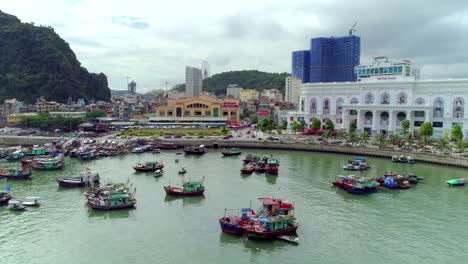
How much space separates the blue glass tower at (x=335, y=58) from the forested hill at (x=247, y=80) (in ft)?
142

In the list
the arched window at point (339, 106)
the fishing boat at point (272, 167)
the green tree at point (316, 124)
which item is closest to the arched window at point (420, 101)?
the arched window at point (339, 106)

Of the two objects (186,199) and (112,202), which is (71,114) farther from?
(112,202)

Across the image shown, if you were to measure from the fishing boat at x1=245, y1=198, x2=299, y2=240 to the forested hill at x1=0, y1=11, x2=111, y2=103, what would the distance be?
3463 inches

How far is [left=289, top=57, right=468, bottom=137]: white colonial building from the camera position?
5606 cm

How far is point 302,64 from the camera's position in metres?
146

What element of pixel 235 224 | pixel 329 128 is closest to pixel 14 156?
pixel 235 224

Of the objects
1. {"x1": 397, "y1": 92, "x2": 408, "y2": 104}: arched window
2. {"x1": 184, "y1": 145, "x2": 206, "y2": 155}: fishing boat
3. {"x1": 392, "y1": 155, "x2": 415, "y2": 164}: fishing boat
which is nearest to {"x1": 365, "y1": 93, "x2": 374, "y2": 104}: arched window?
{"x1": 397, "y1": 92, "x2": 408, "y2": 104}: arched window

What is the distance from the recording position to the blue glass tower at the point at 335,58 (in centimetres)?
12175

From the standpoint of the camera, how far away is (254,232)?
67.0 ft

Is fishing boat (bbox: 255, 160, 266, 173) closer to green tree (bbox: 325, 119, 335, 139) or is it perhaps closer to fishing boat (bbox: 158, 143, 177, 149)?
fishing boat (bbox: 158, 143, 177, 149)

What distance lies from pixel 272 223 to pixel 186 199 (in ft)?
28.9

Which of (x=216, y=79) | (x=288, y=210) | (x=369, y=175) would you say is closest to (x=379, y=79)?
(x=369, y=175)

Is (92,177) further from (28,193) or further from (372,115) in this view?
(372,115)

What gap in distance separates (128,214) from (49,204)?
6.01 meters
